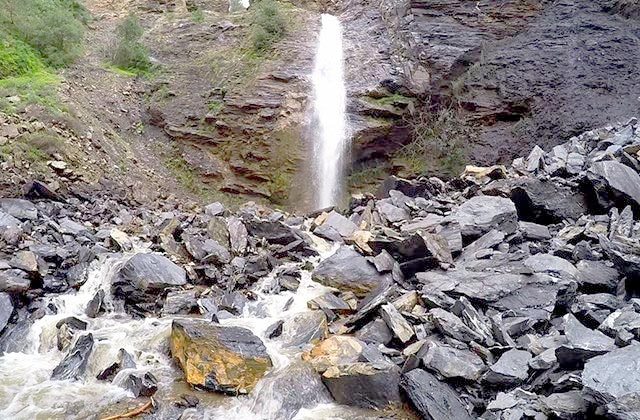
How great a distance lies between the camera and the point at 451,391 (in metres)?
5.40

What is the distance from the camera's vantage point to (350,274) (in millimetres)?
8570

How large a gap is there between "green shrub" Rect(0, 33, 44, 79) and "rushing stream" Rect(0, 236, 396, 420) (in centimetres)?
923

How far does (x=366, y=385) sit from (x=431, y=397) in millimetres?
744

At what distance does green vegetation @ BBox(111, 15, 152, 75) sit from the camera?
18.5 metres

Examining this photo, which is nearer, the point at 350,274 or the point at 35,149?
the point at 350,274

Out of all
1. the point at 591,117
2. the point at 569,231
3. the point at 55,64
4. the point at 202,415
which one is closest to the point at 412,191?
the point at 569,231

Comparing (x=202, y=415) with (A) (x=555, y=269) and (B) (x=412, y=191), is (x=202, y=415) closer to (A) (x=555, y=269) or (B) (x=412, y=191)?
(A) (x=555, y=269)

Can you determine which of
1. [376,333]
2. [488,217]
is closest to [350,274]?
[376,333]

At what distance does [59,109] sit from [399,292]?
11.0m

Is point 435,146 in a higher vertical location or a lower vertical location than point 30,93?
lower

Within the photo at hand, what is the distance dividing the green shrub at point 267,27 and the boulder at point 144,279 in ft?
39.5

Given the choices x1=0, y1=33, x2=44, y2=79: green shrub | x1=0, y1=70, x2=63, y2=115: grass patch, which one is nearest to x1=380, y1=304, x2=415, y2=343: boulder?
x1=0, y1=70, x2=63, y2=115: grass patch

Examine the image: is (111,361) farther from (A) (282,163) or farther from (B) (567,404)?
(A) (282,163)

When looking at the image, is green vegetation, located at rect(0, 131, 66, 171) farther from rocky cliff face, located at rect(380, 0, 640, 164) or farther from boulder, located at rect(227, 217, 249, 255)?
rocky cliff face, located at rect(380, 0, 640, 164)
